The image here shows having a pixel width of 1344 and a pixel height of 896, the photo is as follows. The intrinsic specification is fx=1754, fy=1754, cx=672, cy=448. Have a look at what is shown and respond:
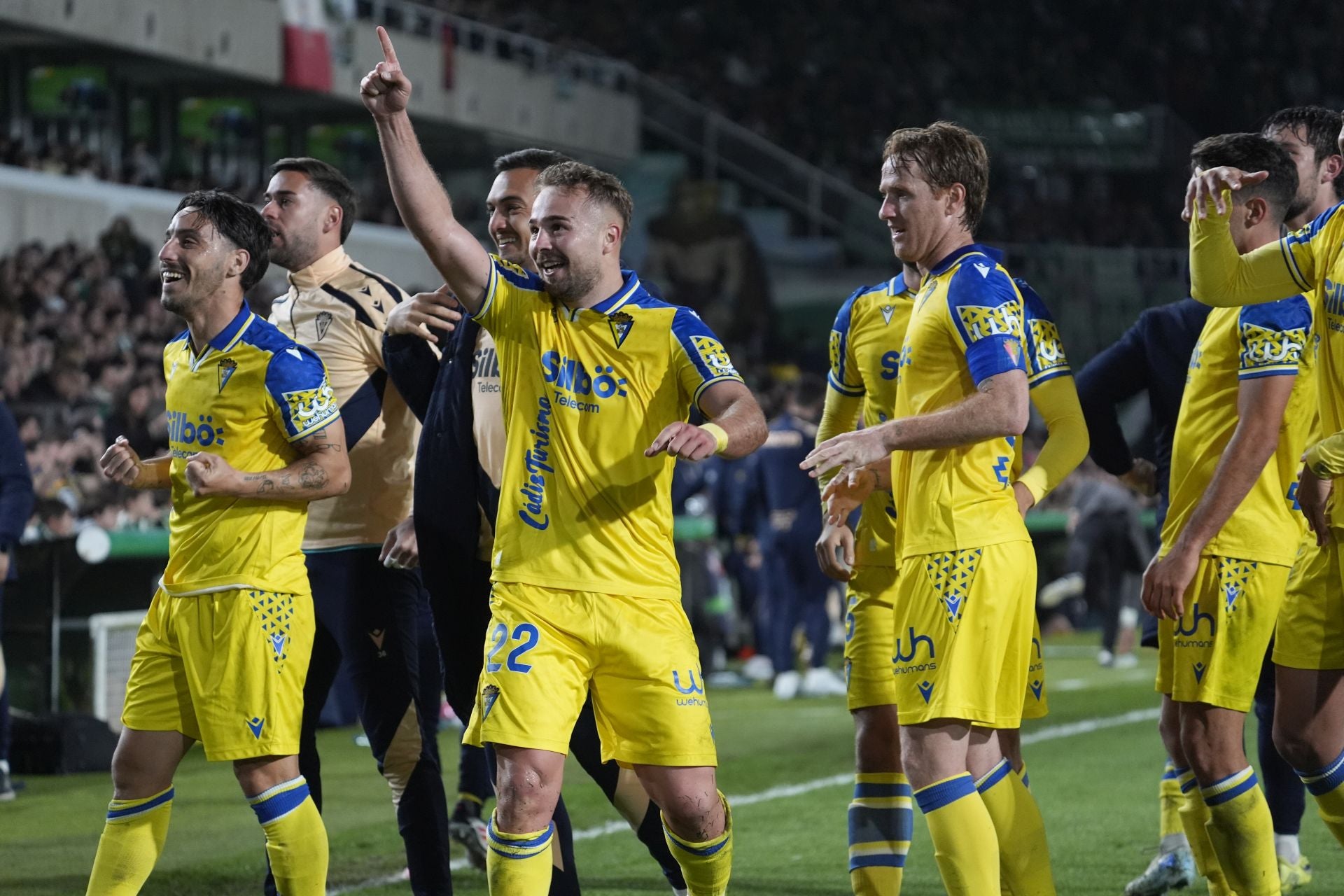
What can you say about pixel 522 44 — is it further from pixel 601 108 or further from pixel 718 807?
pixel 718 807

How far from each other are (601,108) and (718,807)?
28.8 meters

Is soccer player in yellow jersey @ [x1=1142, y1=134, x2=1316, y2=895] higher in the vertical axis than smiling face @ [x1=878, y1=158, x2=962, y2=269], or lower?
lower

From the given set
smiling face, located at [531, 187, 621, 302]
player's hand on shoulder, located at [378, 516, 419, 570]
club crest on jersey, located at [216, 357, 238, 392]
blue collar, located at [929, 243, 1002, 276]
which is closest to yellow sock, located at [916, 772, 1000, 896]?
blue collar, located at [929, 243, 1002, 276]

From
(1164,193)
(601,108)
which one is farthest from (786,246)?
(1164,193)

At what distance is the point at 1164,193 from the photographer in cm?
3391

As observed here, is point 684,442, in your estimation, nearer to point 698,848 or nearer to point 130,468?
point 698,848

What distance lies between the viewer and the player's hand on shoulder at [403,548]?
5.31 metres

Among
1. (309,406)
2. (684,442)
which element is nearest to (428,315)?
(309,406)

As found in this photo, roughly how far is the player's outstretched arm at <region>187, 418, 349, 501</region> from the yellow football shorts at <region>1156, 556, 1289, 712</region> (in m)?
2.46

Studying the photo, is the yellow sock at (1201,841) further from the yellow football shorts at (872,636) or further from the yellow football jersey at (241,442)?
the yellow football jersey at (241,442)

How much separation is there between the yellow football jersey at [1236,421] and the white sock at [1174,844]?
1438mm

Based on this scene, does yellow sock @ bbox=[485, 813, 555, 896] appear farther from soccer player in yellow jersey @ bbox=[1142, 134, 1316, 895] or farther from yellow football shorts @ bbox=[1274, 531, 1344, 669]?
yellow football shorts @ bbox=[1274, 531, 1344, 669]

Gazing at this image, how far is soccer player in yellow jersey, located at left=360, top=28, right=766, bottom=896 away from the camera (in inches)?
169

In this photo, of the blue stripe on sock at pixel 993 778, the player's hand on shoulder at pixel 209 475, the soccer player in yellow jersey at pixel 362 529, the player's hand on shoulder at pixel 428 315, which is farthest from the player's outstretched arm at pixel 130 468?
the blue stripe on sock at pixel 993 778
